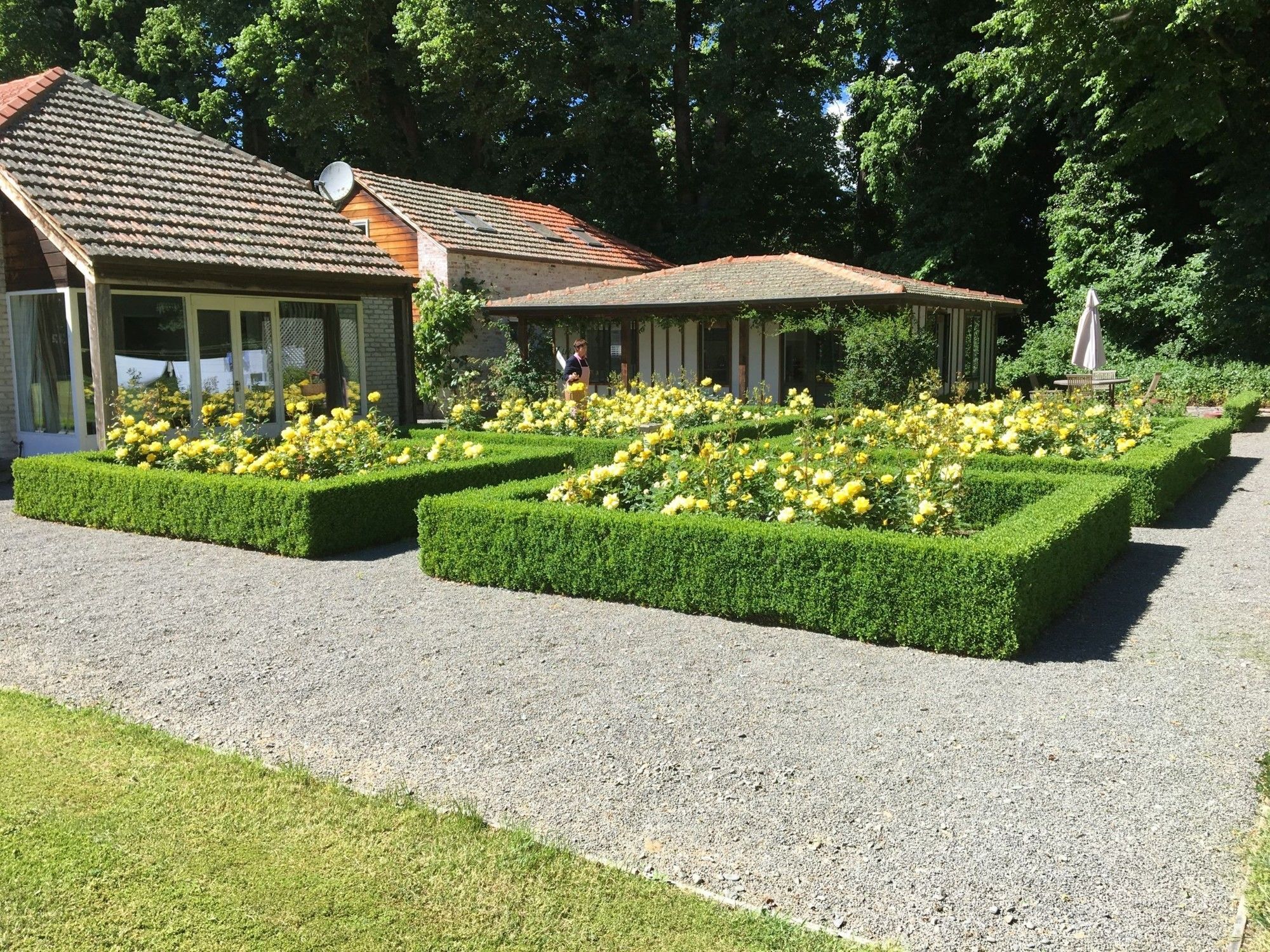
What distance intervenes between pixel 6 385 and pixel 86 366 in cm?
164

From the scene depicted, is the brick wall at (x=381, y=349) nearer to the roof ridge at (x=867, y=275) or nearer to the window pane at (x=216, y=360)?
the window pane at (x=216, y=360)

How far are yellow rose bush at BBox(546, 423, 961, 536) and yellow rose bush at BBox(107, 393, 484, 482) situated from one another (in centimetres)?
273

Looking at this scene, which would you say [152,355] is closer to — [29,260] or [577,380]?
[29,260]

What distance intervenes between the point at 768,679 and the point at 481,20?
30.2 metres

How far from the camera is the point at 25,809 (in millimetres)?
3953

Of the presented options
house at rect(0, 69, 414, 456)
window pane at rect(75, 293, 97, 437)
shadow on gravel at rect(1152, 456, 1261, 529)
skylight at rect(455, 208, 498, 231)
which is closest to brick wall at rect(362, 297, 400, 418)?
house at rect(0, 69, 414, 456)

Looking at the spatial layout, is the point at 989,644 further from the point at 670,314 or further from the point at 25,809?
the point at 670,314

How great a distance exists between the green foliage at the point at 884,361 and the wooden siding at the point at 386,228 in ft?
37.6

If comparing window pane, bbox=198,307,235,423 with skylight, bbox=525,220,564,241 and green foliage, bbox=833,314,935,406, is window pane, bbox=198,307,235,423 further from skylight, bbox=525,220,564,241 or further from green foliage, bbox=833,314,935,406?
skylight, bbox=525,220,564,241

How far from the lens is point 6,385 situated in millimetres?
14016

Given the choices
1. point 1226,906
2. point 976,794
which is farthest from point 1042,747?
point 1226,906

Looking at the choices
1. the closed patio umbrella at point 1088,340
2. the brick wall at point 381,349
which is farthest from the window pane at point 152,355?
the closed patio umbrella at point 1088,340

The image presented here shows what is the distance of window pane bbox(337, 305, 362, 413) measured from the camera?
16.2 m

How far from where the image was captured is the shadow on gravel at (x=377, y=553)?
8.84 meters
